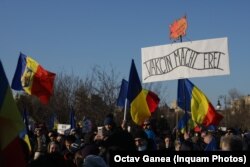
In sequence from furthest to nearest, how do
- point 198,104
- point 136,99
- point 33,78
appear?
point 33,78
point 198,104
point 136,99

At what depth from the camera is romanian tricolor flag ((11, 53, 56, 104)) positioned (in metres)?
13.6

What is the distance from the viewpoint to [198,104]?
12.9m

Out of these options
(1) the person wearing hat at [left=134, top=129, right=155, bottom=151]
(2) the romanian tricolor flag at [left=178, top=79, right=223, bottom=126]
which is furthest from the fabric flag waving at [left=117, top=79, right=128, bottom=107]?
(1) the person wearing hat at [left=134, top=129, right=155, bottom=151]

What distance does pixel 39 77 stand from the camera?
13891 millimetres

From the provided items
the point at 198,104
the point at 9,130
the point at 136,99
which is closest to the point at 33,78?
the point at 136,99

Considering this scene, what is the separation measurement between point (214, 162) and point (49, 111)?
43385mm

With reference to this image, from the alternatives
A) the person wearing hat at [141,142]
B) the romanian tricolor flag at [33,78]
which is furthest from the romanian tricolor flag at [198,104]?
the romanian tricolor flag at [33,78]

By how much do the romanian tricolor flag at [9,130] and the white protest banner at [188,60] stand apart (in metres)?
7.34

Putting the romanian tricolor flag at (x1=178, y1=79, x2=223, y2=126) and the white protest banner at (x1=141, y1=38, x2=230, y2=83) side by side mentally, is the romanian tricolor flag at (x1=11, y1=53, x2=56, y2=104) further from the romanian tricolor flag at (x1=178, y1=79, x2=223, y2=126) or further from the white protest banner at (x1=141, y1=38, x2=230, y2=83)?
the romanian tricolor flag at (x1=178, y1=79, x2=223, y2=126)

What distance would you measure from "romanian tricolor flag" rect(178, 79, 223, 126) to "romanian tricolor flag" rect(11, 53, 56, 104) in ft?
11.8

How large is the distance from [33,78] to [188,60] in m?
4.42

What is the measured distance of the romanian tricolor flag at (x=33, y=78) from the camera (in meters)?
13.6

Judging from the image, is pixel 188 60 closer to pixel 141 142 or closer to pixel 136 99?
pixel 136 99

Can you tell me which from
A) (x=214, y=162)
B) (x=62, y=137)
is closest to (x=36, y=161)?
(x=214, y=162)
